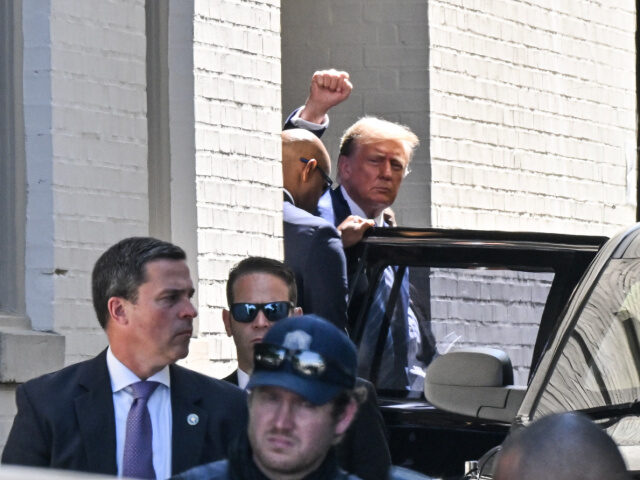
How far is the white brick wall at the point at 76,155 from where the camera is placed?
710cm

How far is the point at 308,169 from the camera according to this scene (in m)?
7.39

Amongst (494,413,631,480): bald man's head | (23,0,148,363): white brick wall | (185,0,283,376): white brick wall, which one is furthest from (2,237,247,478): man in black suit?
(185,0,283,376): white brick wall

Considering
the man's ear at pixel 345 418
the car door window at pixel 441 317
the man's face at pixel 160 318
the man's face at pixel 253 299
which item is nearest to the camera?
the man's ear at pixel 345 418

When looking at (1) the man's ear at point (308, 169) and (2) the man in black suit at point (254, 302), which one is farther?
(1) the man's ear at point (308, 169)

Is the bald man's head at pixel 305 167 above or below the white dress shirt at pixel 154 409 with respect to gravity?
above

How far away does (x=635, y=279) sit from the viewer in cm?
→ 493

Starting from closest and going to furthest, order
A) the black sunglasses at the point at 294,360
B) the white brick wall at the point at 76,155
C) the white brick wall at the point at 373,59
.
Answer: the black sunglasses at the point at 294,360, the white brick wall at the point at 76,155, the white brick wall at the point at 373,59

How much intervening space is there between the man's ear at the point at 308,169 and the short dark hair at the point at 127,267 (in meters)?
2.56

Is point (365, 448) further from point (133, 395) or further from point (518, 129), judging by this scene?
point (518, 129)

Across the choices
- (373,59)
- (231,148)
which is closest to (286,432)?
(231,148)

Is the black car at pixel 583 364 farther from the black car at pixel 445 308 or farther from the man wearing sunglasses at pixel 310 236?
the man wearing sunglasses at pixel 310 236

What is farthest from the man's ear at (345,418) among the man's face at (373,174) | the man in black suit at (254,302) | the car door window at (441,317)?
the man's face at (373,174)

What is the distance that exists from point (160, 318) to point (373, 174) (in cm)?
278

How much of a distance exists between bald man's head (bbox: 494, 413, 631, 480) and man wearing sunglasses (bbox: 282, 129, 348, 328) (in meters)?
4.08
